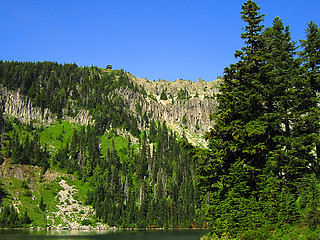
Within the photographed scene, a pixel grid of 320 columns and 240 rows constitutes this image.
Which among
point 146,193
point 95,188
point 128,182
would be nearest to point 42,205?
point 95,188

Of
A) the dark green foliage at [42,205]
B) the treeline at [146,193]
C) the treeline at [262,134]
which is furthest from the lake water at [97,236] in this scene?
the dark green foliage at [42,205]

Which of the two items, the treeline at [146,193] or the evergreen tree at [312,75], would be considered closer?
the evergreen tree at [312,75]

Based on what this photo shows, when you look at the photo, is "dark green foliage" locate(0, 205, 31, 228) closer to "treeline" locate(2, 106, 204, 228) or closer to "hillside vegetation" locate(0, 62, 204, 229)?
"hillside vegetation" locate(0, 62, 204, 229)

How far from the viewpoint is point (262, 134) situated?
116ft

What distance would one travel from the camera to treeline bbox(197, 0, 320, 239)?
101ft

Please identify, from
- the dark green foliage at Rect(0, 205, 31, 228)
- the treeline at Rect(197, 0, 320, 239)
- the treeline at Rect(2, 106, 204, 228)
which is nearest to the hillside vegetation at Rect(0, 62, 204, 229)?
the treeline at Rect(2, 106, 204, 228)

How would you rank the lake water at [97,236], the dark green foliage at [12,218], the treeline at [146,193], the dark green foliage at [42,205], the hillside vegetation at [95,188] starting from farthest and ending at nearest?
the treeline at [146,193] < the hillside vegetation at [95,188] < the dark green foliage at [42,205] < the dark green foliage at [12,218] < the lake water at [97,236]

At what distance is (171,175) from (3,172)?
84974 millimetres

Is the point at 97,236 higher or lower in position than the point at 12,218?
lower

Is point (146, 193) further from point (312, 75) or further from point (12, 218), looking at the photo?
point (312, 75)

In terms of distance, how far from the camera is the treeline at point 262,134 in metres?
30.9

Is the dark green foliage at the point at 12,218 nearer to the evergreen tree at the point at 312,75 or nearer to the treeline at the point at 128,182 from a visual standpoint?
the treeline at the point at 128,182

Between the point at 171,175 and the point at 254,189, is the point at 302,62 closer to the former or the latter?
the point at 254,189

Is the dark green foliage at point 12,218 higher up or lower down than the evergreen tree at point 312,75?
lower down
